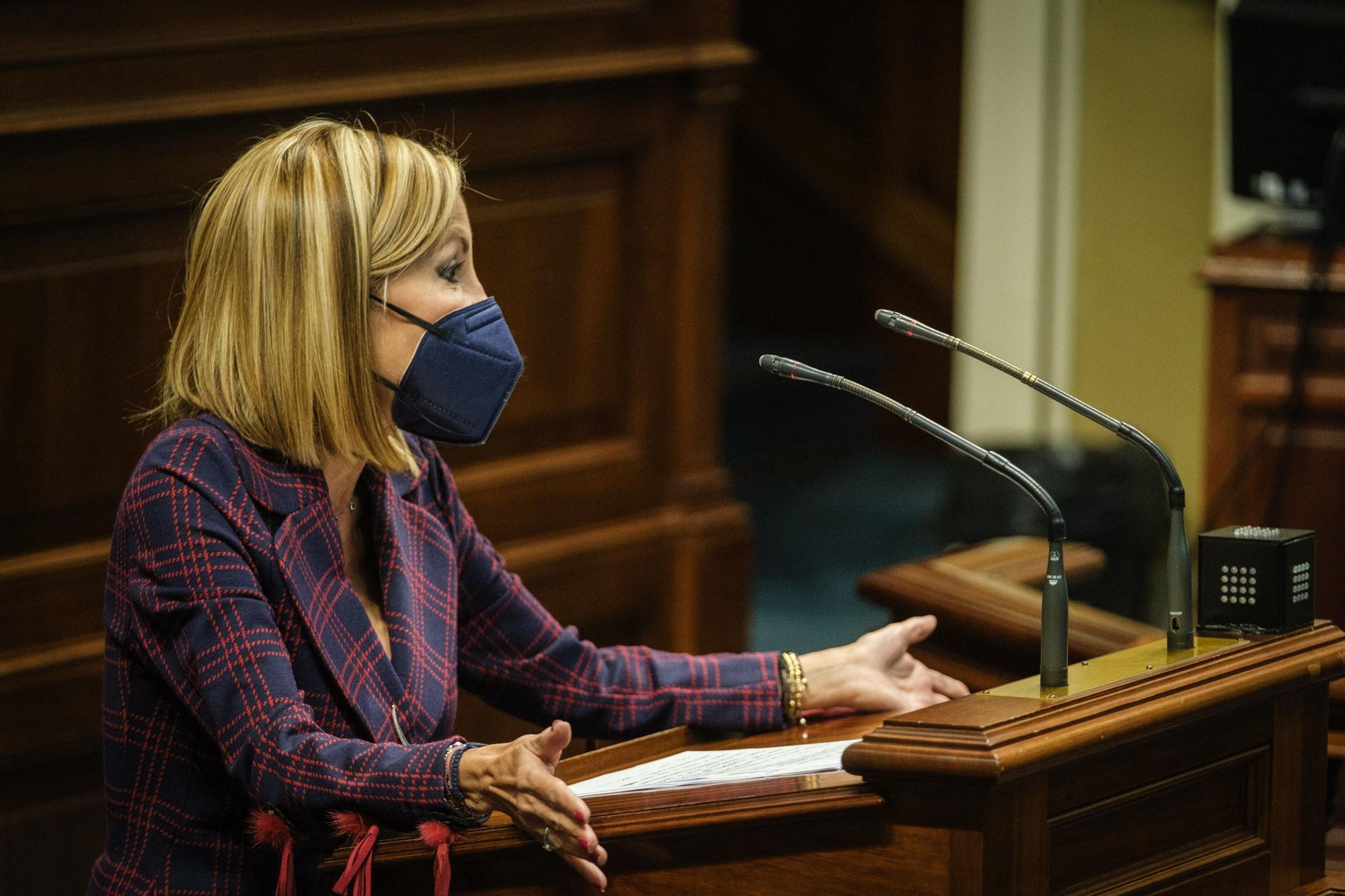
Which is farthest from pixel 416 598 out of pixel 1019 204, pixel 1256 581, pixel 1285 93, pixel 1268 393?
pixel 1019 204

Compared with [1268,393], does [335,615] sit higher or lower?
higher

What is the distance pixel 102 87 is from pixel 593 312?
1284mm

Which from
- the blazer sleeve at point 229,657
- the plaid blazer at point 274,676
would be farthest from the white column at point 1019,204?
the blazer sleeve at point 229,657

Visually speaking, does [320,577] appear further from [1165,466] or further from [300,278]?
[1165,466]

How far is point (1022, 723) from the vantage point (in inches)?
56.7

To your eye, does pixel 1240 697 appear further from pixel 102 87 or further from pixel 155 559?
pixel 102 87

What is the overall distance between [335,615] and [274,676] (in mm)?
176

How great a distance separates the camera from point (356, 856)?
1608 millimetres

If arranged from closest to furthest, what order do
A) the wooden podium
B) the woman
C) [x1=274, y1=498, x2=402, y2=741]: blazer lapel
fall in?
the wooden podium
the woman
[x1=274, y1=498, x2=402, y2=741]: blazer lapel

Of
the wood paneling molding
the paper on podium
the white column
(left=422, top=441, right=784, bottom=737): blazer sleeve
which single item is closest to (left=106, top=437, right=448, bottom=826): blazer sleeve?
the paper on podium

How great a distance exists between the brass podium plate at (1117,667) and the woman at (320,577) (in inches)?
15.2

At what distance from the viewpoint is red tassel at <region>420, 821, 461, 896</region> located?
5.17 ft

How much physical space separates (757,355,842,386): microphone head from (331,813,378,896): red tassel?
1.85 feet

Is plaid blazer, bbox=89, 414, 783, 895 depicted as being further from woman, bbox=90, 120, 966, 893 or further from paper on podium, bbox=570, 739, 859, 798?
paper on podium, bbox=570, 739, 859, 798
